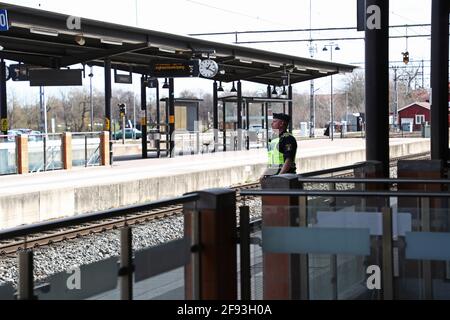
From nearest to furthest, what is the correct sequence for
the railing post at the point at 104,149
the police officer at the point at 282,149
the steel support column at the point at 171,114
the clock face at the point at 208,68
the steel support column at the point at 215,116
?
the police officer at the point at 282,149 < the railing post at the point at 104,149 < the clock face at the point at 208,68 < the steel support column at the point at 171,114 < the steel support column at the point at 215,116

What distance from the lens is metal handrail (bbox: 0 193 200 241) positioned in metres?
3.59

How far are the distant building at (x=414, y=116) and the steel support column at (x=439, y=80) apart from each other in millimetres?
76040

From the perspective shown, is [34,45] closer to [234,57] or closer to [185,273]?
[234,57]

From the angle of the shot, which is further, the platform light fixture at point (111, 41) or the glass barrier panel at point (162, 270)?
the platform light fixture at point (111, 41)

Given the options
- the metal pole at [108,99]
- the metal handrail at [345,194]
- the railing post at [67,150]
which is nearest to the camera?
the metal handrail at [345,194]

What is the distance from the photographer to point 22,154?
20.7 m

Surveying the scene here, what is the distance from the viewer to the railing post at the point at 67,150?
21922 millimetres

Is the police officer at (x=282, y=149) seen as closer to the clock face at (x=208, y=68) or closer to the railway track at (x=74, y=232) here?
the railway track at (x=74, y=232)

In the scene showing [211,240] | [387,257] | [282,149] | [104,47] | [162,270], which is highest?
[104,47]

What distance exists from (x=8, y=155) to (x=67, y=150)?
2114mm

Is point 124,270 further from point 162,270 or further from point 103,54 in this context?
point 103,54

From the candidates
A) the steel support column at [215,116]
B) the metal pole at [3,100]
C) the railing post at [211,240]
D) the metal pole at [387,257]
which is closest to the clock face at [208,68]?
the steel support column at [215,116]

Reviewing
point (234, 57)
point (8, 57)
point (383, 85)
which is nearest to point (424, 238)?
point (383, 85)

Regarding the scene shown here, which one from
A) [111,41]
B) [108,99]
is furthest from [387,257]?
[108,99]
